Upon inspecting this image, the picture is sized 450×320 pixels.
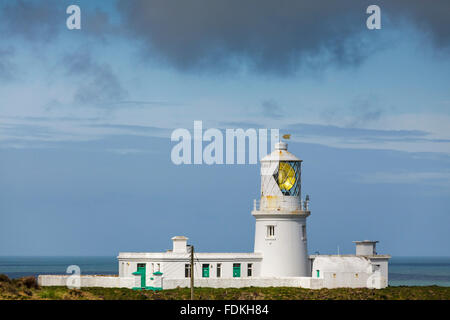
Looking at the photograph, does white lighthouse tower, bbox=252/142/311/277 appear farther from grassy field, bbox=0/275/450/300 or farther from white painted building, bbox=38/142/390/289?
grassy field, bbox=0/275/450/300

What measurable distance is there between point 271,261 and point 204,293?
6153mm

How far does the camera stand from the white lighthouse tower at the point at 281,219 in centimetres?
5866

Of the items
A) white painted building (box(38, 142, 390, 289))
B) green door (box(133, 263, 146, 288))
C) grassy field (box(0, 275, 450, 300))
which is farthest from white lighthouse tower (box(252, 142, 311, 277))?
green door (box(133, 263, 146, 288))

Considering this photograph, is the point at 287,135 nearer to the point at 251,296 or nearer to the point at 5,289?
the point at 251,296

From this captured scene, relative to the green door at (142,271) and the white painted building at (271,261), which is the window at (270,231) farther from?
the green door at (142,271)

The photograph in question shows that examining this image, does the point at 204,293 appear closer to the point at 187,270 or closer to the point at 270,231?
the point at 187,270

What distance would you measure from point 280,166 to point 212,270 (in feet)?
23.9

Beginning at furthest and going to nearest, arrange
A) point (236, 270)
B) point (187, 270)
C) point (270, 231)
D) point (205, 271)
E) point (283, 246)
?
point (270, 231), point (283, 246), point (236, 270), point (205, 271), point (187, 270)

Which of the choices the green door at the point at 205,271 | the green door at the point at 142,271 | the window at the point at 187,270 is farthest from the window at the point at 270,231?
the green door at the point at 142,271

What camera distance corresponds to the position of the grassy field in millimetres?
49397

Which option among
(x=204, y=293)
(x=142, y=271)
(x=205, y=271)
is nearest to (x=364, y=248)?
(x=205, y=271)

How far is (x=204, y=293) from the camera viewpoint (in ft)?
177

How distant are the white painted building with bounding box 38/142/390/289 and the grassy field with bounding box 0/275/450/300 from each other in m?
0.89
